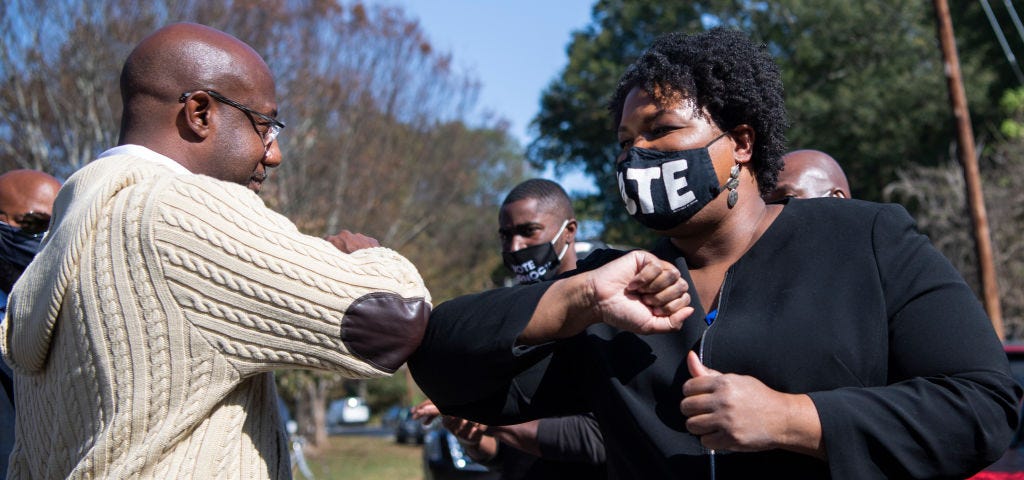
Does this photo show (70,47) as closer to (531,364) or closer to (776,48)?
(531,364)

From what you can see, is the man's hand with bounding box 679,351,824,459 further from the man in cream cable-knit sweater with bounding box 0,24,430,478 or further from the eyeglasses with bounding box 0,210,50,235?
the eyeglasses with bounding box 0,210,50,235

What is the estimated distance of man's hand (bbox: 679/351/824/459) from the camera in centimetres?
194

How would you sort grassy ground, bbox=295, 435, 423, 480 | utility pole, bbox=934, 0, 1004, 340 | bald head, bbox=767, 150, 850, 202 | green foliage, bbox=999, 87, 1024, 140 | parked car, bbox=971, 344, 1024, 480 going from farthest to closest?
green foliage, bbox=999, 87, 1024, 140
grassy ground, bbox=295, 435, 423, 480
utility pole, bbox=934, 0, 1004, 340
bald head, bbox=767, 150, 850, 202
parked car, bbox=971, 344, 1024, 480

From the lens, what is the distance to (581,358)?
2391 mm

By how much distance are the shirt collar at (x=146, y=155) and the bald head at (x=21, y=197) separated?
2248mm

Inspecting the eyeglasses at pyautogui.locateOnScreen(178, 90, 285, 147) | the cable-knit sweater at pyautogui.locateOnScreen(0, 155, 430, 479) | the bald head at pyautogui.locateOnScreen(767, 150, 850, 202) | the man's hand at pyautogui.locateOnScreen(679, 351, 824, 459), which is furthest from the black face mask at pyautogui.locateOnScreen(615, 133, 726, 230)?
the bald head at pyautogui.locateOnScreen(767, 150, 850, 202)

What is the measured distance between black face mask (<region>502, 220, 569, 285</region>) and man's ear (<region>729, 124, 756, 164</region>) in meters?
2.42

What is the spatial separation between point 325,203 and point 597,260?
1568cm

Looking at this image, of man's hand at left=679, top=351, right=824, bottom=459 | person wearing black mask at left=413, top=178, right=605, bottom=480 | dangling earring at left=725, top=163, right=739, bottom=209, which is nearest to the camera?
man's hand at left=679, top=351, right=824, bottom=459

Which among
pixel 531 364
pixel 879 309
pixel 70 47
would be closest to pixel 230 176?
pixel 531 364

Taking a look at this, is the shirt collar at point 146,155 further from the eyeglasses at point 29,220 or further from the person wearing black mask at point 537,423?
the eyeglasses at point 29,220

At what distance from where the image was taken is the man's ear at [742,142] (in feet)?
8.26

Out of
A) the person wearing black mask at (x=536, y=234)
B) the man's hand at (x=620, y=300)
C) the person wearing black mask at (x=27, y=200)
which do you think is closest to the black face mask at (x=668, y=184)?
the man's hand at (x=620, y=300)

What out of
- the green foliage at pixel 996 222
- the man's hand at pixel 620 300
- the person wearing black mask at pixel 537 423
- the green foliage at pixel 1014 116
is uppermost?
the man's hand at pixel 620 300
